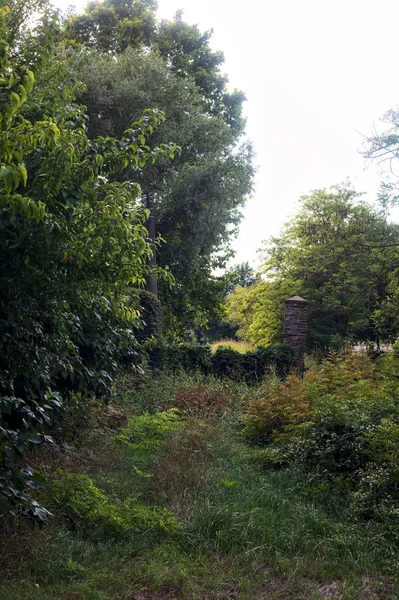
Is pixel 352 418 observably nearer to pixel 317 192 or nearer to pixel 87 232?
pixel 87 232

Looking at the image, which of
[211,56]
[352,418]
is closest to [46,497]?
[352,418]

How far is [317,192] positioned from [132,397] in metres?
18.3

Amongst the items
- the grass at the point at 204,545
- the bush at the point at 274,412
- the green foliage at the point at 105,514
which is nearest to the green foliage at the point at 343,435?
the bush at the point at 274,412

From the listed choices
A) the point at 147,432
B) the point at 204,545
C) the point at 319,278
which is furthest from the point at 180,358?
the point at 319,278

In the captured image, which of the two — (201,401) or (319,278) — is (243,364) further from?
(319,278)

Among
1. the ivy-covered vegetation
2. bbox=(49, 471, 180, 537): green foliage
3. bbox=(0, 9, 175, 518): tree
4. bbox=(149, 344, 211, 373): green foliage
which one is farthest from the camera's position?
bbox=(149, 344, 211, 373): green foliage

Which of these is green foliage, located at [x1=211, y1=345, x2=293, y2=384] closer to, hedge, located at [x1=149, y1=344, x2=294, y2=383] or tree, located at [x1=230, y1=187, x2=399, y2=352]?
hedge, located at [x1=149, y1=344, x2=294, y2=383]

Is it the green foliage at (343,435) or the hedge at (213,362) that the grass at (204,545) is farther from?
the hedge at (213,362)

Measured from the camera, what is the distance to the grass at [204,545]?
3.85 metres

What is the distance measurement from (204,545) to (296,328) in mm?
11638

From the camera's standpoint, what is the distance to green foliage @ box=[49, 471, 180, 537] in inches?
179

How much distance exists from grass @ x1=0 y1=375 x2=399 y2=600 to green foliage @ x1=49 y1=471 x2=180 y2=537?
5 cm

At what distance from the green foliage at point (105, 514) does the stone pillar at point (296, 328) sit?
10.9 metres

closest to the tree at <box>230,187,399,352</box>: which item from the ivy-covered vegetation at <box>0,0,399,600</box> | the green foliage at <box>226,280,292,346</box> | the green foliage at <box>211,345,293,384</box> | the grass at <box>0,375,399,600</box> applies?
the green foliage at <box>226,280,292,346</box>
